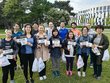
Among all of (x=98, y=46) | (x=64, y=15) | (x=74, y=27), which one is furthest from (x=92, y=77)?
(x=64, y=15)

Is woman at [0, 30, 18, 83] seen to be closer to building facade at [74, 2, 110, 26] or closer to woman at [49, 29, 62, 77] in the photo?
woman at [49, 29, 62, 77]

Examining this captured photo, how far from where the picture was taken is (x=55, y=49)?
31.1ft

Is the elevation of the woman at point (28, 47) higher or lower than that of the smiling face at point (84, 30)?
lower

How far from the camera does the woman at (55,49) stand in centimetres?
920

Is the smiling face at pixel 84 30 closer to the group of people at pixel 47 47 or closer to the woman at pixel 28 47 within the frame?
the group of people at pixel 47 47

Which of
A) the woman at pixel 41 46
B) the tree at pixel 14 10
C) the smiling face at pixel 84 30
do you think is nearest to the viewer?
the woman at pixel 41 46

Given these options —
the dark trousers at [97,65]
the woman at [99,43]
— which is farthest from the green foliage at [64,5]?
the woman at [99,43]

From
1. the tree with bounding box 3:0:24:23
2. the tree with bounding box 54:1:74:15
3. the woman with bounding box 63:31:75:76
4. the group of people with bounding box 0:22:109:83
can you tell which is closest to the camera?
the group of people with bounding box 0:22:109:83

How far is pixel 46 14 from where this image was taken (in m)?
66.6

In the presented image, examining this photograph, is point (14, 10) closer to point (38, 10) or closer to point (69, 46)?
point (38, 10)

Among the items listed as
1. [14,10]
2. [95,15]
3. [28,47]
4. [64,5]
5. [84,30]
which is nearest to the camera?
[28,47]

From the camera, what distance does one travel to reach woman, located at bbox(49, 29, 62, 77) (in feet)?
30.2

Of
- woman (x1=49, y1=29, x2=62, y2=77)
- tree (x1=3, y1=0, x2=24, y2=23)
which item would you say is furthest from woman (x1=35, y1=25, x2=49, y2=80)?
tree (x1=3, y1=0, x2=24, y2=23)

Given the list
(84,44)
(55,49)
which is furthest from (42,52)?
(84,44)
